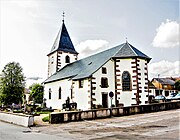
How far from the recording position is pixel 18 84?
171ft

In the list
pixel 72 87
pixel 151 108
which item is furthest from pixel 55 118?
pixel 72 87

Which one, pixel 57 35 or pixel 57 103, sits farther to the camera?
pixel 57 35

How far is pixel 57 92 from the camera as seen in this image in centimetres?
3794

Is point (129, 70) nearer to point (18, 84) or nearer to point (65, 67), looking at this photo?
point (65, 67)

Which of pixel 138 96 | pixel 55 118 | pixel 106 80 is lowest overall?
pixel 55 118

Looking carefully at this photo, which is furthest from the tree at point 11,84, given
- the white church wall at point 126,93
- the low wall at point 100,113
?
the low wall at point 100,113

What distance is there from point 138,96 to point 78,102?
799 cm

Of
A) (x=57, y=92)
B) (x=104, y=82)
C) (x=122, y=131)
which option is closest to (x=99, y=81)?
(x=104, y=82)

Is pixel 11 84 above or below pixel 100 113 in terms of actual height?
above

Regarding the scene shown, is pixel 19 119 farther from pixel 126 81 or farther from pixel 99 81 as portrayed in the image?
pixel 126 81

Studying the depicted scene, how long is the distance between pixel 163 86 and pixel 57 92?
4577 centimetres

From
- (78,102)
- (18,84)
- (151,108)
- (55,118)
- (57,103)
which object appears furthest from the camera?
(18,84)

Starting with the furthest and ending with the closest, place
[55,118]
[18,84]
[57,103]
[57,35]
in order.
→ [18,84]
[57,35]
[57,103]
[55,118]

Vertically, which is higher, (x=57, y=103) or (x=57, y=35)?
(x=57, y=35)
